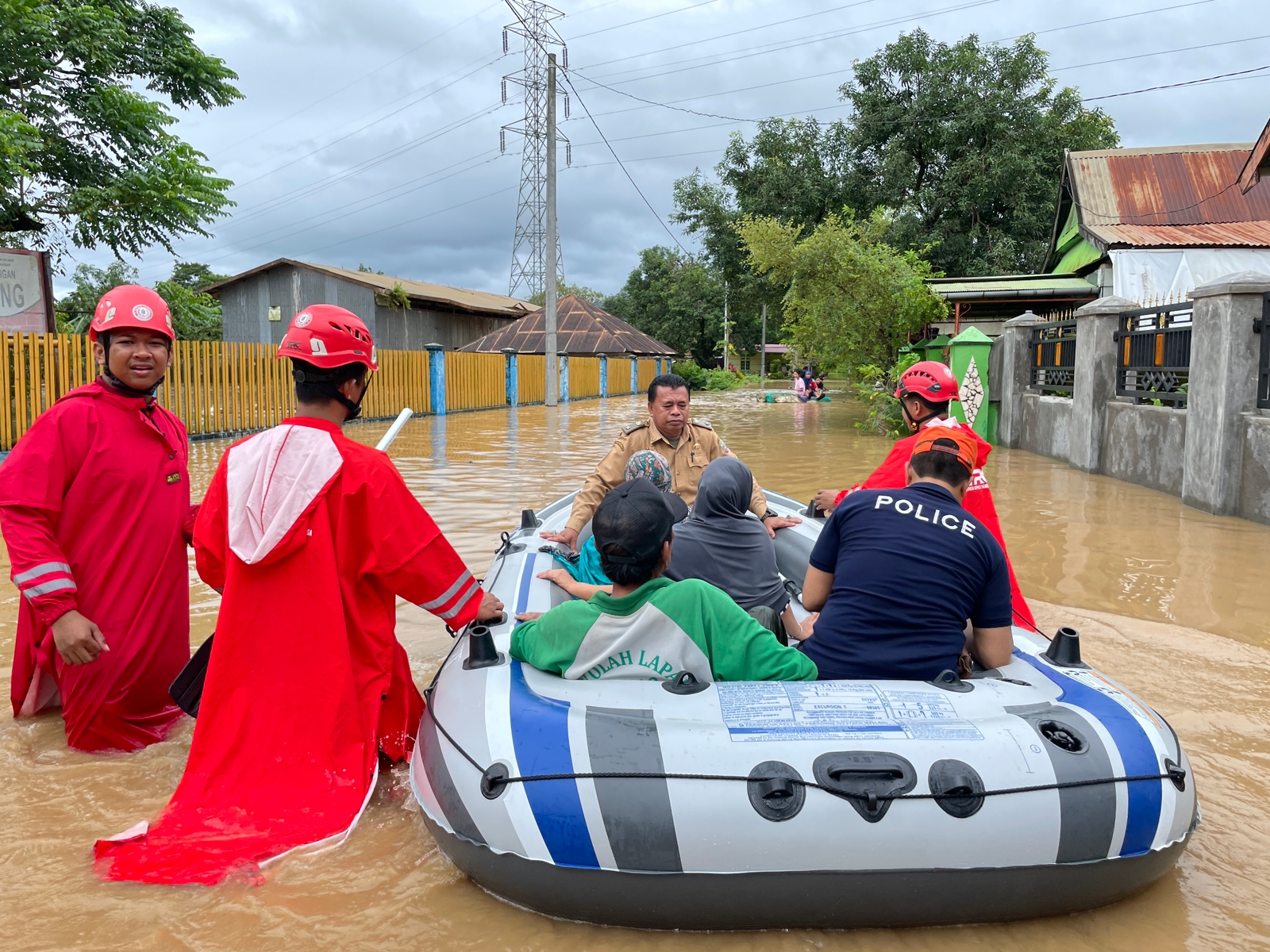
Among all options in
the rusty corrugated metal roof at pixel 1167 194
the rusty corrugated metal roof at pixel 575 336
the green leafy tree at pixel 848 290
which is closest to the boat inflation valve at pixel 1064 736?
the green leafy tree at pixel 848 290

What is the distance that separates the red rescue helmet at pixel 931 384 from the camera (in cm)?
372

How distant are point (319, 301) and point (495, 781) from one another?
2966 cm

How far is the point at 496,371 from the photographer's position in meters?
23.4

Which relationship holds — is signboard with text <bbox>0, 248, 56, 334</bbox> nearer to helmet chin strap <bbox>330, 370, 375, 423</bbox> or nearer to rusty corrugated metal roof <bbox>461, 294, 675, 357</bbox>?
helmet chin strap <bbox>330, 370, 375, 423</bbox>

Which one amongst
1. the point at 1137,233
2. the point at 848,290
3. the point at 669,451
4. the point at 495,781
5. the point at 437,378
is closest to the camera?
the point at 495,781

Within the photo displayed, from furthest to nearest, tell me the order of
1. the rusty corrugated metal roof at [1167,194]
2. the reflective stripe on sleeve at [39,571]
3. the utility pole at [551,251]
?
the utility pole at [551,251]
the rusty corrugated metal roof at [1167,194]
the reflective stripe on sleeve at [39,571]

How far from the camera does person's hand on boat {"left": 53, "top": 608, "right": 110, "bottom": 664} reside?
287 centimetres

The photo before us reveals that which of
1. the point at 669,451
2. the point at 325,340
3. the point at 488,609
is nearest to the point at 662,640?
the point at 488,609

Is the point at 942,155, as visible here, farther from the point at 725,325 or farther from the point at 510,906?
the point at 510,906

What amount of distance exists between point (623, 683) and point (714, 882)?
58 cm

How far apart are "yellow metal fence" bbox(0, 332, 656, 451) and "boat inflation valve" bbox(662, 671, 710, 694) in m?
3.38

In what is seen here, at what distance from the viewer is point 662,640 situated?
8.35 ft

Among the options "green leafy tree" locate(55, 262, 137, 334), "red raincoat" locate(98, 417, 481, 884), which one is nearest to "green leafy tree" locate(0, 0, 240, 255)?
"green leafy tree" locate(55, 262, 137, 334)

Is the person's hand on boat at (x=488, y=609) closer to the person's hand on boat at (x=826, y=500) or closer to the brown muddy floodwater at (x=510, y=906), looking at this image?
the brown muddy floodwater at (x=510, y=906)
